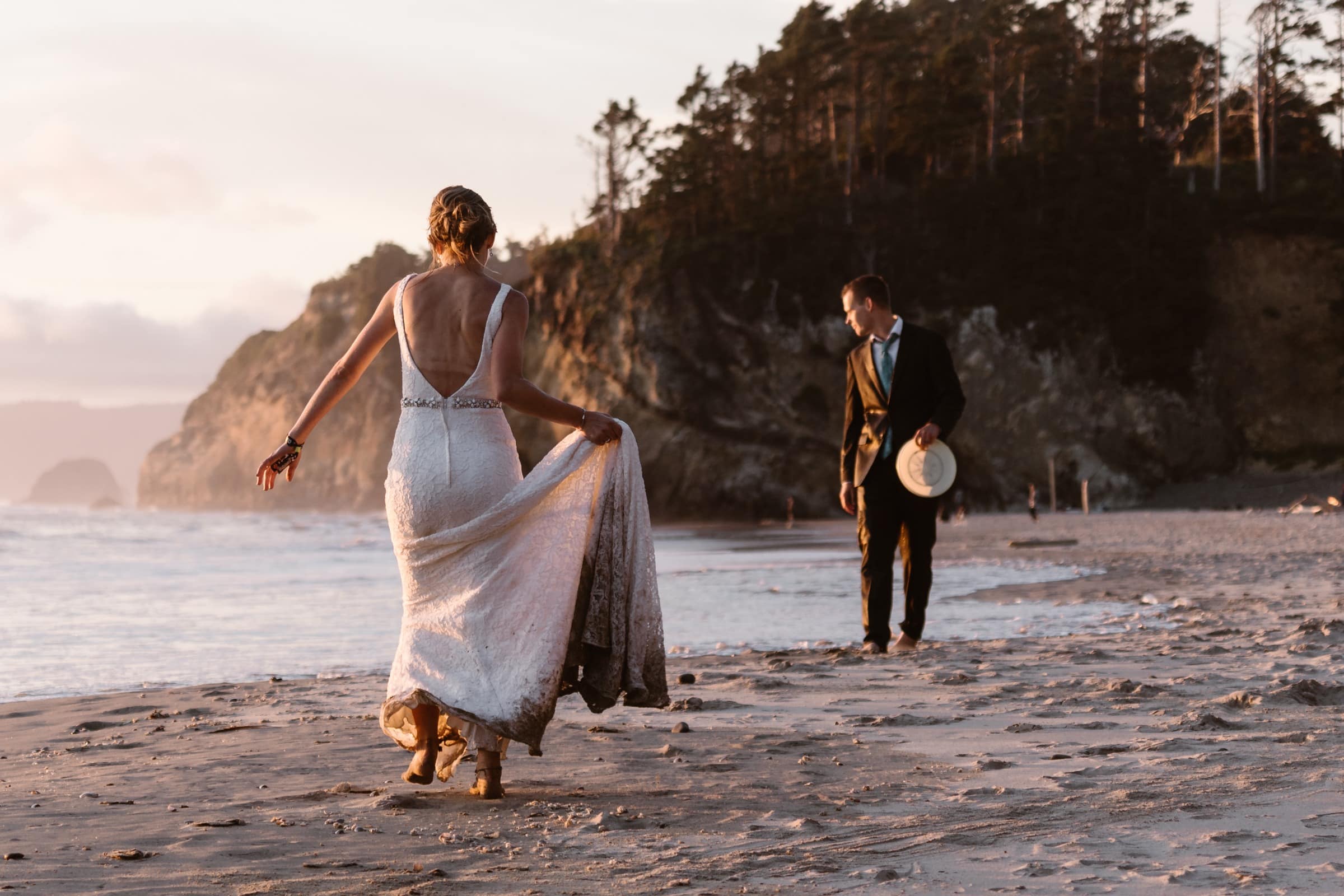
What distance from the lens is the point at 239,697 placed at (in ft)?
18.1

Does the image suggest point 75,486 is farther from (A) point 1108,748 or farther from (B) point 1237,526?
(A) point 1108,748

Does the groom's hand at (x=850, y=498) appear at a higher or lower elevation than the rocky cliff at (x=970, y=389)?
lower

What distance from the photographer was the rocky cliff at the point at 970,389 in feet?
141

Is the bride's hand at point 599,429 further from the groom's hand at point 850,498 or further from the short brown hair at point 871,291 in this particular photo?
the groom's hand at point 850,498

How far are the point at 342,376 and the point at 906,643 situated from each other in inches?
152

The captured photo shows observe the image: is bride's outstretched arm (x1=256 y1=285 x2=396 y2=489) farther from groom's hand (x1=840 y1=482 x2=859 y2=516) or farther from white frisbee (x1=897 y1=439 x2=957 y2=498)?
groom's hand (x1=840 y1=482 x2=859 y2=516)

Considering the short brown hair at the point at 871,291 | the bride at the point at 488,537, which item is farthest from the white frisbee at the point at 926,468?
the bride at the point at 488,537

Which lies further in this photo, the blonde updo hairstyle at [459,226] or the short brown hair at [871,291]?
the short brown hair at [871,291]

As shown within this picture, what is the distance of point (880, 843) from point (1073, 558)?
13203 mm

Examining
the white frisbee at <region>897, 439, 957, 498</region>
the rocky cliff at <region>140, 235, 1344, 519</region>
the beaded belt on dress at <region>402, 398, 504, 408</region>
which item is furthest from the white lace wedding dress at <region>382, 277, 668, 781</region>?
the rocky cliff at <region>140, 235, 1344, 519</region>

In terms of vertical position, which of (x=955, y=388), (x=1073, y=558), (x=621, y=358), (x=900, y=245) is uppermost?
(x=900, y=245)

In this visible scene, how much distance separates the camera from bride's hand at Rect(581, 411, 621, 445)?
3.57 m

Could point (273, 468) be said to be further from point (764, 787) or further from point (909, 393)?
point (909, 393)

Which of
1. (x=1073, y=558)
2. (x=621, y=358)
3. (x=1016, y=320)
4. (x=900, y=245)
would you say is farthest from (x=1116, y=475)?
(x=1073, y=558)
